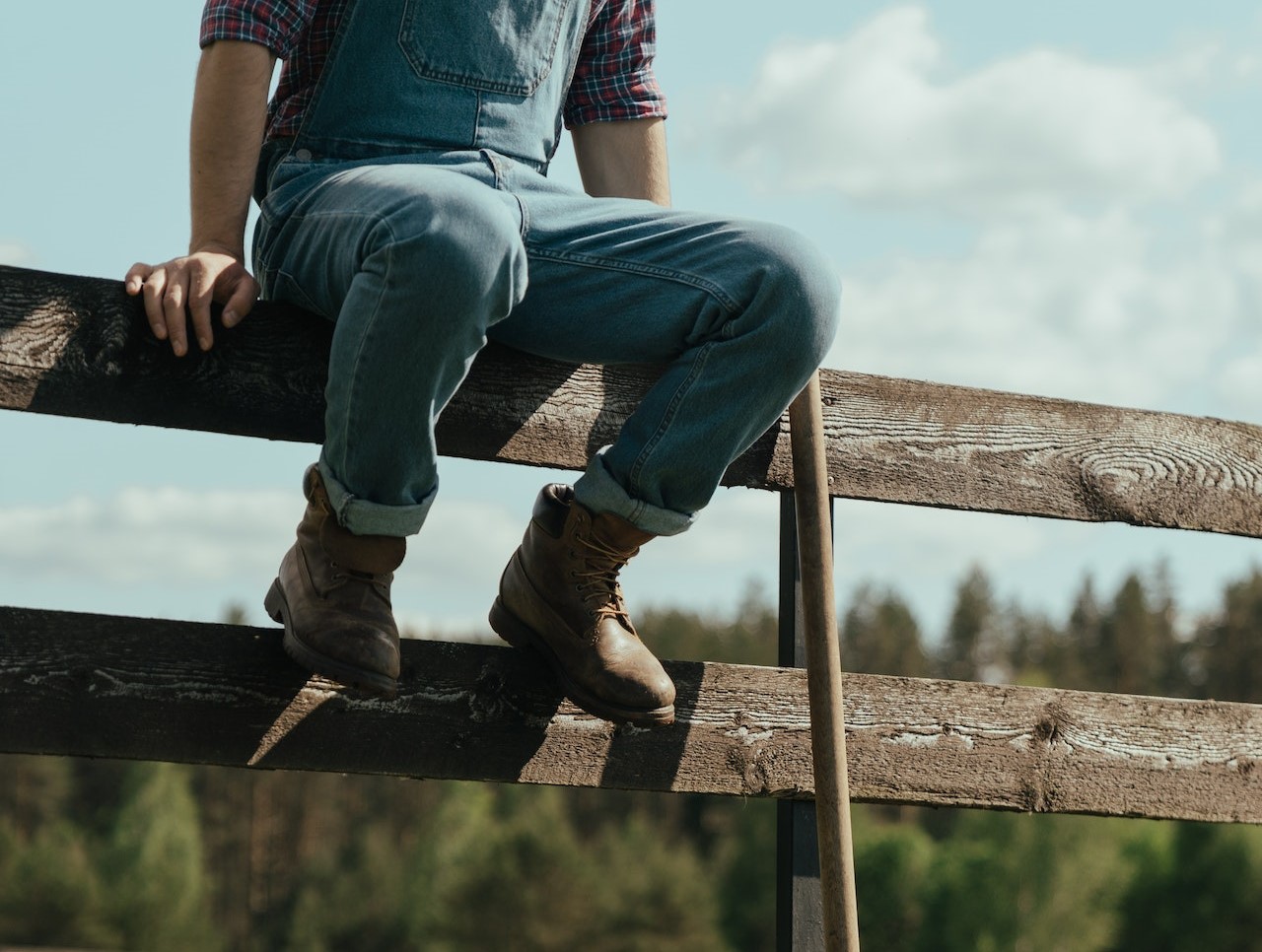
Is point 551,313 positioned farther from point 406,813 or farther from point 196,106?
point 406,813

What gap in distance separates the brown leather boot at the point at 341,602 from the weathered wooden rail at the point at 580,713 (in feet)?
0.57

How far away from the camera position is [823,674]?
2303mm

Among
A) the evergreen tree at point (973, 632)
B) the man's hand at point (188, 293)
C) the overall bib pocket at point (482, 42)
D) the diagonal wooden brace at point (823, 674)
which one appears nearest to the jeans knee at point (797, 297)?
the diagonal wooden brace at point (823, 674)

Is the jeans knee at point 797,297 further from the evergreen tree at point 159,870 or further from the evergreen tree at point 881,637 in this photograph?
the evergreen tree at point 881,637

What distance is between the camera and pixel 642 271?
2.16 m

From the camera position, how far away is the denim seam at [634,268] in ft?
6.95

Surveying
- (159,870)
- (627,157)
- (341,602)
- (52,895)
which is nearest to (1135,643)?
(159,870)

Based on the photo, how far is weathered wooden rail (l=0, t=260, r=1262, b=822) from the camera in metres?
2.11

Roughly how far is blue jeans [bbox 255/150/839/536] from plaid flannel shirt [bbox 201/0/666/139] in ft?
0.47

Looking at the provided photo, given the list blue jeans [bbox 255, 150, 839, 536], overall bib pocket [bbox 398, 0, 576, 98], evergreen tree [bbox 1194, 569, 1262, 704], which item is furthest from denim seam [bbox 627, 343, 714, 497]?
evergreen tree [bbox 1194, 569, 1262, 704]

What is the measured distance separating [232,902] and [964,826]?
1120 inches

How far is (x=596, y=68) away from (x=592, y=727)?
1.16 meters

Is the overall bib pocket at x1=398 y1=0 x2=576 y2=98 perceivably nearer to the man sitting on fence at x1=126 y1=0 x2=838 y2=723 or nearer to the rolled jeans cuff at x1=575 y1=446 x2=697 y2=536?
the man sitting on fence at x1=126 y1=0 x2=838 y2=723

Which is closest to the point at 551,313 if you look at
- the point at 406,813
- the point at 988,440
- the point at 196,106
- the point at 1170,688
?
the point at 196,106
